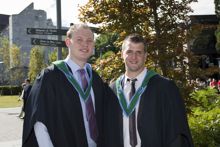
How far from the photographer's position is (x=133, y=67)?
15.1 feet

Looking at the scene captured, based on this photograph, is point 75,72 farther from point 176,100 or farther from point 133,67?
point 176,100

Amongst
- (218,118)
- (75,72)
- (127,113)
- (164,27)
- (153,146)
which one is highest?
(164,27)

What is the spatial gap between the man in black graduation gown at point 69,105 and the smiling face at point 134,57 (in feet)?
1.26

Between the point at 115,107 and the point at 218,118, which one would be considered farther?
the point at 218,118

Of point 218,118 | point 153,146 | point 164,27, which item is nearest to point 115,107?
point 153,146

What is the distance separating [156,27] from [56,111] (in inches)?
177

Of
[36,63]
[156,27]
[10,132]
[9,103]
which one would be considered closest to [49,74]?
[156,27]

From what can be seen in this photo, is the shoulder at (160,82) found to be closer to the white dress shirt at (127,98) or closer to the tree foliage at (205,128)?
the white dress shirt at (127,98)

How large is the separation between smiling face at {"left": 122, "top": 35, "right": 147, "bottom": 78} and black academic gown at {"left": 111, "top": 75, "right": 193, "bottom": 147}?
198mm

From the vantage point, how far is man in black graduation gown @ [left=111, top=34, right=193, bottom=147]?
448 centimetres

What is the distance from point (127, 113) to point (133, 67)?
18.3 inches

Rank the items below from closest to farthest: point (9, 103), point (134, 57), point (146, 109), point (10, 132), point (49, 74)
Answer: point (49, 74)
point (146, 109)
point (134, 57)
point (10, 132)
point (9, 103)

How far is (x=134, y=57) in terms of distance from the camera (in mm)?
4617

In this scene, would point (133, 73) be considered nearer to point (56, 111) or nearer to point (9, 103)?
point (56, 111)
